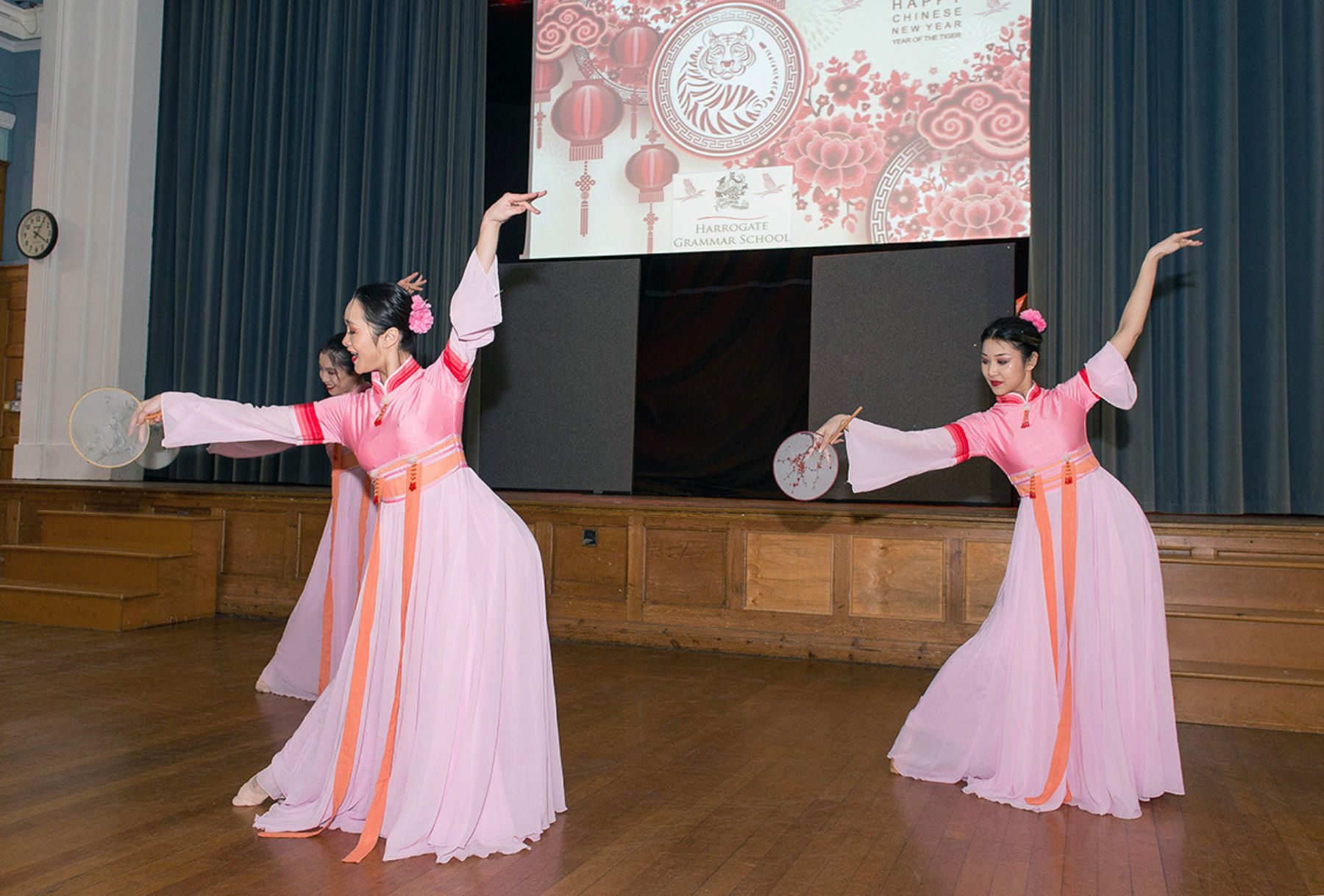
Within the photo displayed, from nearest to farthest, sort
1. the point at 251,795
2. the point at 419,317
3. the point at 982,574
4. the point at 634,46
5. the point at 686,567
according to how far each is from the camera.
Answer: the point at 419,317, the point at 251,795, the point at 982,574, the point at 686,567, the point at 634,46

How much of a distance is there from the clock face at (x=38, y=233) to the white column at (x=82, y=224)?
52mm

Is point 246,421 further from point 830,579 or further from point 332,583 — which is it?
point 830,579

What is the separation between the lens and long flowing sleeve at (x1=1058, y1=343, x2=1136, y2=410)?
10.2 ft

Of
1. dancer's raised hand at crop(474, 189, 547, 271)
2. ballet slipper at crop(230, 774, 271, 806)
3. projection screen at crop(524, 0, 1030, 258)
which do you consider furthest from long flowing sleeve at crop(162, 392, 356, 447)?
projection screen at crop(524, 0, 1030, 258)

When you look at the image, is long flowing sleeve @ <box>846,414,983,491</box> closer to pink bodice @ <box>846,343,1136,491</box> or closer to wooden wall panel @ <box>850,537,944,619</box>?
pink bodice @ <box>846,343,1136,491</box>

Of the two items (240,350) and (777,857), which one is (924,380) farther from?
(240,350)

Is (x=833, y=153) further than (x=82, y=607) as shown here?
Yes

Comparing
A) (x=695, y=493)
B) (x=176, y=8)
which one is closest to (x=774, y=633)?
(x=695, y=493)

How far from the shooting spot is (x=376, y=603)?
102 inches

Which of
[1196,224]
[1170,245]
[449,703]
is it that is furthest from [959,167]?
[449,703]

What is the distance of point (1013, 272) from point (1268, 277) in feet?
4.18

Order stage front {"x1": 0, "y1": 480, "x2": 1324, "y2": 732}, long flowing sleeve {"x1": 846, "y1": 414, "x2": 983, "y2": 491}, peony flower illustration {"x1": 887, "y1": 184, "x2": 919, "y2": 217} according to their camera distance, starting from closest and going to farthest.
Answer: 1. long flowing sleeve {"x1": 846, "y1": 414, "x2": 983, "y2": 491}
2. stage front {"x1": 0, "y1": 480, "x2": 1324, "y2": 732}
3. peony flower illustration {"x1": 887, "y1": 184, "x2": 919, "y2": 217}

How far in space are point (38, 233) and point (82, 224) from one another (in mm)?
334

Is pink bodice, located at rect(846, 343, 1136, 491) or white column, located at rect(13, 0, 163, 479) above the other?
white column, located at rect(13, 0, 163, 479)
